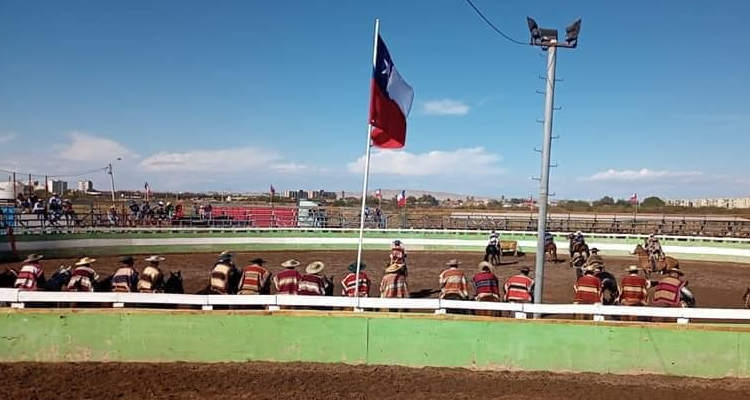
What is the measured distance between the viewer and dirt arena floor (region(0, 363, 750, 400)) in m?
6.89

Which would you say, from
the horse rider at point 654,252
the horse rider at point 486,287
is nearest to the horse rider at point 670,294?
the horse rider at point 486,287

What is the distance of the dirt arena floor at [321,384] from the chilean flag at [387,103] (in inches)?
147

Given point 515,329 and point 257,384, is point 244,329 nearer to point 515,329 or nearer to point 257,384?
point 257,384

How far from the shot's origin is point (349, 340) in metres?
7.95

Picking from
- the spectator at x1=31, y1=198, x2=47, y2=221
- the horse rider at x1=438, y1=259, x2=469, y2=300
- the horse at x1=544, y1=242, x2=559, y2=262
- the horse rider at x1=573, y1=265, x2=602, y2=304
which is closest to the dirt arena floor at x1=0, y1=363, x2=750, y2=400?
the horse rider at x1=573, y1=265, x2=602, y2=304

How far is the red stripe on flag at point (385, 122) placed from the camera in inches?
326

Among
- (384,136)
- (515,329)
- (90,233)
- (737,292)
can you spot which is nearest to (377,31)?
(384,136)

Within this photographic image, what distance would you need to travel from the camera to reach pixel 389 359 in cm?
789

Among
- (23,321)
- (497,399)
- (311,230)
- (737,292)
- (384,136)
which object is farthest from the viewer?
(311,230)

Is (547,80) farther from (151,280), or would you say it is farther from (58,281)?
(58,281)

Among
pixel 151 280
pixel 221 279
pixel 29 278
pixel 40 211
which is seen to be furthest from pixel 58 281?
pixel 40 211

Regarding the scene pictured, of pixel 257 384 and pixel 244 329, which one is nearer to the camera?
pixel 257 384

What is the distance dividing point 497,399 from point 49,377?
6.28 metres

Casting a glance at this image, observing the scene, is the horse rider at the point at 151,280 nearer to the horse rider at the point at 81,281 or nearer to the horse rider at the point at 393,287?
the horse rider at the point at 81,281
